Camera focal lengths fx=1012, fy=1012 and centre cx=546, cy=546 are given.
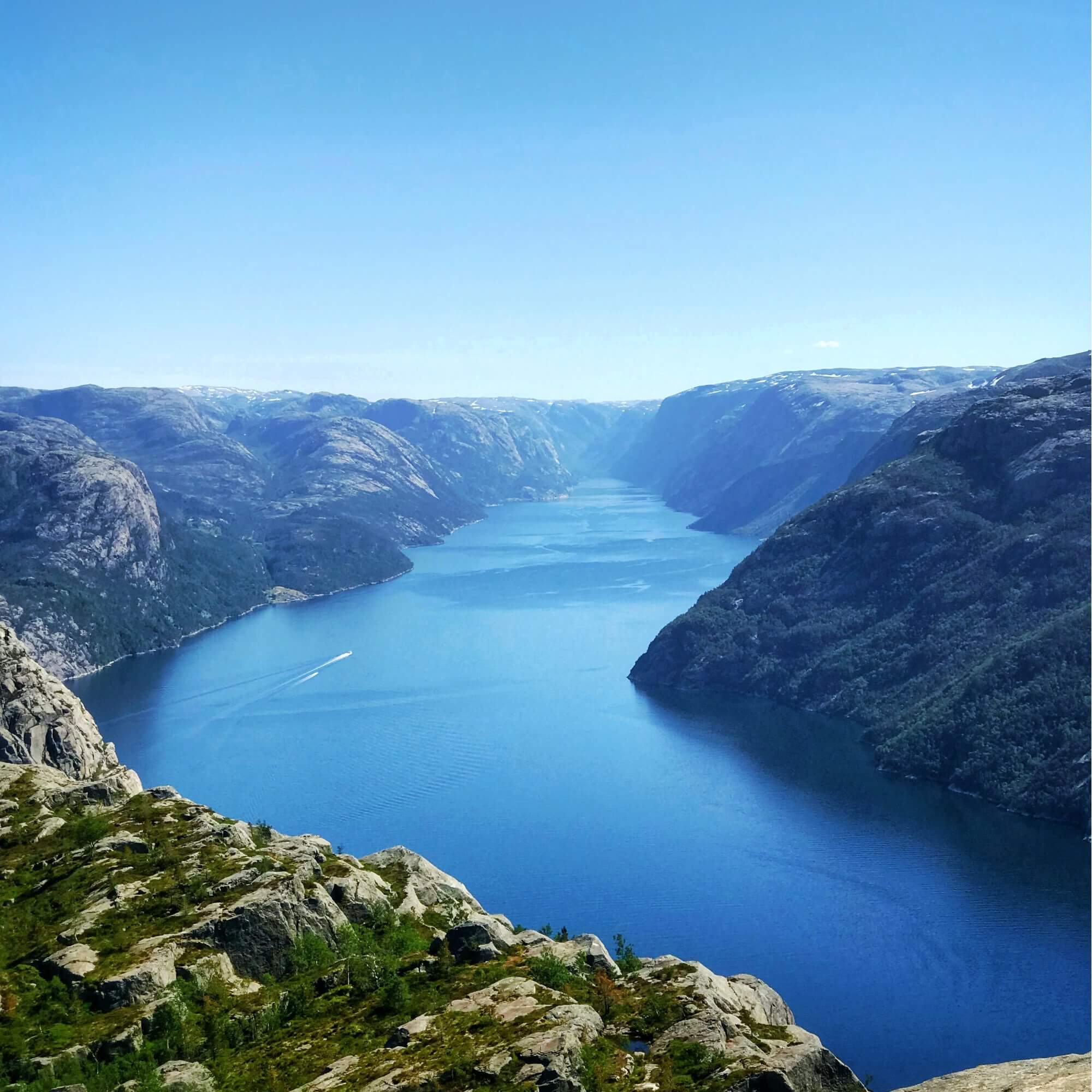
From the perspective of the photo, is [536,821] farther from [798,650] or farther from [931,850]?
[798,650]

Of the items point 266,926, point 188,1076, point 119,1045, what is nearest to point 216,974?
point 266,926

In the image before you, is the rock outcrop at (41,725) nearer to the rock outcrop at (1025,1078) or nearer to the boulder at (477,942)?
the boulder at (477,942)

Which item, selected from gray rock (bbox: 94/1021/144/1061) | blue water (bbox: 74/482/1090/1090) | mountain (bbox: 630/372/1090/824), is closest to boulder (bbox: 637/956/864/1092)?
gray rock (bbox: 94/1021/144/1061)

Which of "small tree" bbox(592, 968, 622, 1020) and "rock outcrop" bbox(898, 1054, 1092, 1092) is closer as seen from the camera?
"rock outcrop" bbox(898, 1054, 1092, 1092)

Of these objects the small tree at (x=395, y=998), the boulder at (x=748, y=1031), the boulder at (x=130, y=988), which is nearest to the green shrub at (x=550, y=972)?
the boulder at (x=748, y=1031)

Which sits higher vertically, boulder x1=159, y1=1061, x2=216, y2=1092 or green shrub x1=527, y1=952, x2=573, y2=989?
green shrub x1=527, y1=952, x2=573, y2=989

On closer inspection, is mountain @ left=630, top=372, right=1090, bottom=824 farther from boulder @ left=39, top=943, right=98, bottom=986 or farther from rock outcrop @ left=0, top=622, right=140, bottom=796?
boulder @ left=39, top=943, right=98, bottom=986

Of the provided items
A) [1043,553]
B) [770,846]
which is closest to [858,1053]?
[770,846]
